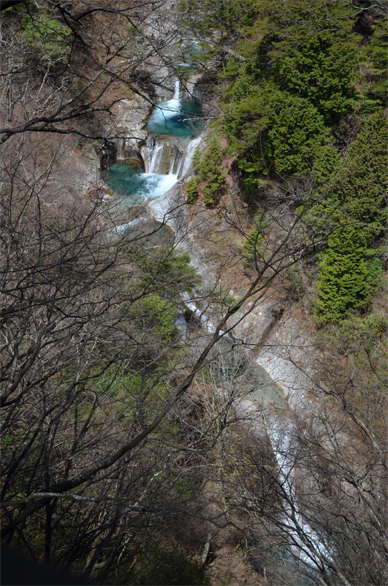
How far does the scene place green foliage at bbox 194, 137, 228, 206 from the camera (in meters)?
15.0

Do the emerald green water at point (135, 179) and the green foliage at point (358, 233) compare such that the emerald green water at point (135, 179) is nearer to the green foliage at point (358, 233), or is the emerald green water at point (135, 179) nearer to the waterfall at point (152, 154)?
the waterfall at point (152, 154)

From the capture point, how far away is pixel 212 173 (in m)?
15.2

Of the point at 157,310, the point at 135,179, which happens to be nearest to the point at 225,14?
the point at 135,179

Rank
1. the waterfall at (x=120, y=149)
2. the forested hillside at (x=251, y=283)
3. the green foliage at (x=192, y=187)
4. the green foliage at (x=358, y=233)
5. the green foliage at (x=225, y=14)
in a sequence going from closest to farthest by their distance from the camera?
the forested hillside at (x=251, y=283), the green foliage at (x=358, y=233), the green foliage at (x=225, y=14), the green foliage at (x=192, y=187), the waterfall at (x=120, y=149)

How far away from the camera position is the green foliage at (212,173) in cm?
1505

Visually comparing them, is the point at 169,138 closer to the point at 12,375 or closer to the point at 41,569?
the point at 12,375

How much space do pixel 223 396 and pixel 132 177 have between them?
11.2m

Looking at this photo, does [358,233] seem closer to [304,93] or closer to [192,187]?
[304,93]

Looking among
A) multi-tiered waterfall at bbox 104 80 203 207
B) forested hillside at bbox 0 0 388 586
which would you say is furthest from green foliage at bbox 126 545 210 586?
multi-tiered waterfall at bbox 104 80 203 207

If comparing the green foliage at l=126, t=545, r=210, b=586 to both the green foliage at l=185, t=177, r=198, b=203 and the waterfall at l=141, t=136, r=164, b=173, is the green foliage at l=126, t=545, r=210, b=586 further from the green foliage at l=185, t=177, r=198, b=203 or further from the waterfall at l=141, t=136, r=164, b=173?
the waterfall at l=141, t=136, r=164, b=173

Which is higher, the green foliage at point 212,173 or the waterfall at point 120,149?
the waterfall at point 120,149

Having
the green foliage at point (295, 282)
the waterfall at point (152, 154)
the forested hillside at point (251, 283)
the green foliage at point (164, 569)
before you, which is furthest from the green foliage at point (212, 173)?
the green foliage at point (164, 569)

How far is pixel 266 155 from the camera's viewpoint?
1328 cm

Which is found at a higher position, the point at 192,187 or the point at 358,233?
the point at 192,187
